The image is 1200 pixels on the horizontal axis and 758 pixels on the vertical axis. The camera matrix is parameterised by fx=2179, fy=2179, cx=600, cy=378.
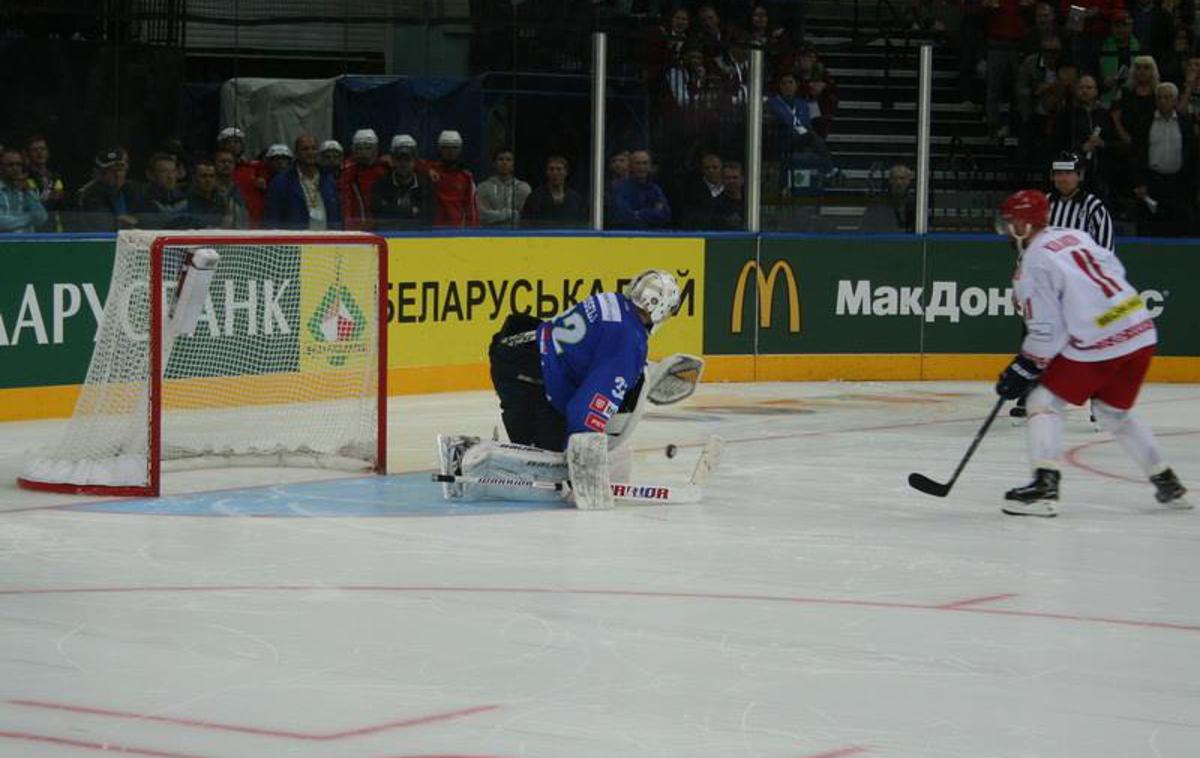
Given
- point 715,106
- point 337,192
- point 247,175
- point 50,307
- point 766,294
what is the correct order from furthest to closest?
point 766,294 < point 715,106 < point 337,192 < point 247,175 < point 50,307

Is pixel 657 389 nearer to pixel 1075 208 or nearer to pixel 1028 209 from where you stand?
pixel 1028 209

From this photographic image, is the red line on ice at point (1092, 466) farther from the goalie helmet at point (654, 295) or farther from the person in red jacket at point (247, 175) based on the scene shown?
the person in red jacket at point (247, 175)

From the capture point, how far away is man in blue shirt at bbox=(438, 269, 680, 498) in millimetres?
8516

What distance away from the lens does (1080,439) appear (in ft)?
38.4

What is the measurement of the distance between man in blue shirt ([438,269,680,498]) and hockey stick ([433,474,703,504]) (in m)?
0.03

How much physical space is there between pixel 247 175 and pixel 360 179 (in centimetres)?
78

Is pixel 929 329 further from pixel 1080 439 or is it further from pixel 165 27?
pixel 165 27

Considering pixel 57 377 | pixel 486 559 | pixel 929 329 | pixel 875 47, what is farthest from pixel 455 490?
pixel 875 47

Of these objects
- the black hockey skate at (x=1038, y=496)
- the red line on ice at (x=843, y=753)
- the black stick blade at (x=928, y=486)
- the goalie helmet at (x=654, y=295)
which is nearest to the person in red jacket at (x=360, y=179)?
the goalie helmet at (x=654, y=295)

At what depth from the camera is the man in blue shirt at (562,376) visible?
852 cm

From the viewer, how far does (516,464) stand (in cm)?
883

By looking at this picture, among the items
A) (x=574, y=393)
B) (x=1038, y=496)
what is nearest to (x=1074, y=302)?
(x=1038, y=496)

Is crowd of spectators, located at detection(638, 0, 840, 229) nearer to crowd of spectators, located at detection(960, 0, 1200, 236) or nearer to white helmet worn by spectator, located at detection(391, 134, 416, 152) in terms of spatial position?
crowd of spectators, located at detection(960, 0, 1200, 236)

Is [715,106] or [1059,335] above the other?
[715,106]
